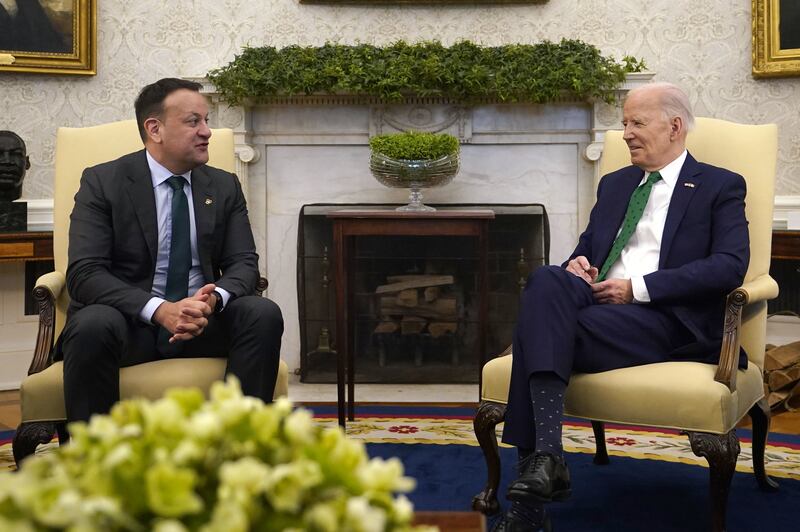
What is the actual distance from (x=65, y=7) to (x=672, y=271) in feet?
12.0

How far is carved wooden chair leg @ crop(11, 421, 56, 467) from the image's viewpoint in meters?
2.62

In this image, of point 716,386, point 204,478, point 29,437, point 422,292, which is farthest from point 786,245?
point 204,478

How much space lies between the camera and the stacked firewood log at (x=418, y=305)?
200 inches

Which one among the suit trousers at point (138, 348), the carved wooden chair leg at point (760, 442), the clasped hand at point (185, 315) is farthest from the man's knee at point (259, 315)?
the carved wooden chair leg at point (760, 442)

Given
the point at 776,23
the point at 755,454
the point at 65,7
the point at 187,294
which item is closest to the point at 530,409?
the point at 755,454

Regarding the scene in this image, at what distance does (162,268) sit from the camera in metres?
3.01

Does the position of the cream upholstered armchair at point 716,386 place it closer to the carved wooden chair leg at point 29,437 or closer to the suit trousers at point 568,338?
the suit trousers at point 568,338

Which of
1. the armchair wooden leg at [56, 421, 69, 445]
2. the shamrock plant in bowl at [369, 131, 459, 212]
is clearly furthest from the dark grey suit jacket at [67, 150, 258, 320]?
the shamrock plant in bowl at [369, 131, 459, 212]

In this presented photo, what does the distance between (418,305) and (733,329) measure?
8.48 ft

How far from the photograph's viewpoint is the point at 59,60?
4988 millimetres

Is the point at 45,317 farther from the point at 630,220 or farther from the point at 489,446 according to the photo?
the point at 630,220

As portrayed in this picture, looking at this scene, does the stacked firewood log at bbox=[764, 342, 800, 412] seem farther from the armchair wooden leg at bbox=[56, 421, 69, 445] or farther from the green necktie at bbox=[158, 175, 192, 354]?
the armchair wooden leg at bbox=[56, 421, 69, 445]

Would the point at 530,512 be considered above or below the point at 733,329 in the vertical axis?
below

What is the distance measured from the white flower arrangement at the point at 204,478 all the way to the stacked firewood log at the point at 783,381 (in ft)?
12.9
